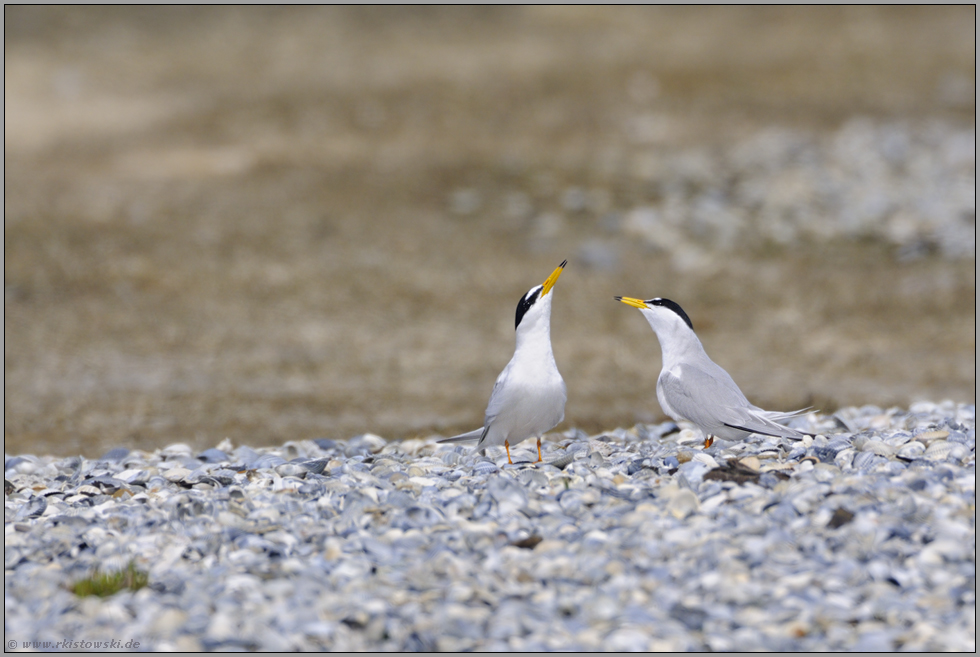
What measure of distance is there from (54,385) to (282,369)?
3333 mm

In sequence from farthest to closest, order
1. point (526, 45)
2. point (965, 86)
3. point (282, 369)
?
1. point (526, 45)
2. point (965, 86)
3. point (282, 369)

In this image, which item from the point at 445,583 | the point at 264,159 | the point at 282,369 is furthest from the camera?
the point at 264,159

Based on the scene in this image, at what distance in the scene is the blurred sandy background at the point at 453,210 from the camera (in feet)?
44.0

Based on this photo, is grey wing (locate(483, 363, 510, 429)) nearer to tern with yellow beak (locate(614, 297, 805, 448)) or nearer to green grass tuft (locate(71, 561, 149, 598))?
tern with yellow beak (locate(614, 297, 805, 448))

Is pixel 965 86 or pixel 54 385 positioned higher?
pixel 965 86

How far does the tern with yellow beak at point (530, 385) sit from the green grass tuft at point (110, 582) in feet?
8.95

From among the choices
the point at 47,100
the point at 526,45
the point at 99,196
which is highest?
the point at 526,45

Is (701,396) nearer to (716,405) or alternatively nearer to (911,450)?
(716,405)

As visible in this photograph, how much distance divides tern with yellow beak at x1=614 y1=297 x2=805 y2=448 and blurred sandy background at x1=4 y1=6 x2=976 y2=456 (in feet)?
13.1

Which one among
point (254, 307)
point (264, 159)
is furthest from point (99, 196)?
point (254, 307)

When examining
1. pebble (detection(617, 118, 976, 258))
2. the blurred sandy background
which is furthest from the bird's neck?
pebble (detection(617, 118, 976, 258))

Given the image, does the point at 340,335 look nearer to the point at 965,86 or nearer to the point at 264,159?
the point at 264,159

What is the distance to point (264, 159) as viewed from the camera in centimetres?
2141

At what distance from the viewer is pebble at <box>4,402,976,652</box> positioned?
4.55 meters
